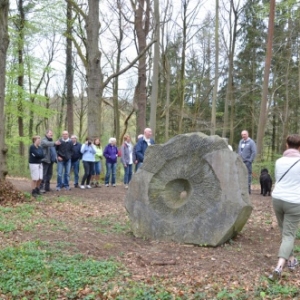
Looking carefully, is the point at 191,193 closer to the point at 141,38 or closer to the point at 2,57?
the point at 2,57

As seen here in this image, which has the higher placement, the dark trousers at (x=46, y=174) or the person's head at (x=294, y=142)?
the person's head at (x=294, y=142)

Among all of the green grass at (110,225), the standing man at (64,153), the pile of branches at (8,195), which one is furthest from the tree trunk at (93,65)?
the green grass at (110,225)

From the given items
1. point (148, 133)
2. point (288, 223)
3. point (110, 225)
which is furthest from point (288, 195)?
point (148, 133)

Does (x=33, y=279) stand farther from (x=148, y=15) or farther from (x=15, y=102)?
(x=15, y=102)

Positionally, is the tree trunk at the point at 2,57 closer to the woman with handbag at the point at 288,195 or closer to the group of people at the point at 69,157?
the group of people at the point at 69,157

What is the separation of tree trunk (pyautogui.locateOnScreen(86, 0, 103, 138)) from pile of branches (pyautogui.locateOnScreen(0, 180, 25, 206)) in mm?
4281

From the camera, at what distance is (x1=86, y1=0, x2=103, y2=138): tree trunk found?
13000 mm

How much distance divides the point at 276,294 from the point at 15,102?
18114 millimetres

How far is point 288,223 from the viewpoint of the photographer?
472 centimetres

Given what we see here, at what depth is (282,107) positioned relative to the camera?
25609 mm

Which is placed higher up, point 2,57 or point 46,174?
point 2,57

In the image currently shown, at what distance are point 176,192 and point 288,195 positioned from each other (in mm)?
2224

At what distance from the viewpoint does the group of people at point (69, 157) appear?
9.73 metres

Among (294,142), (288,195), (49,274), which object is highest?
(294,142)
